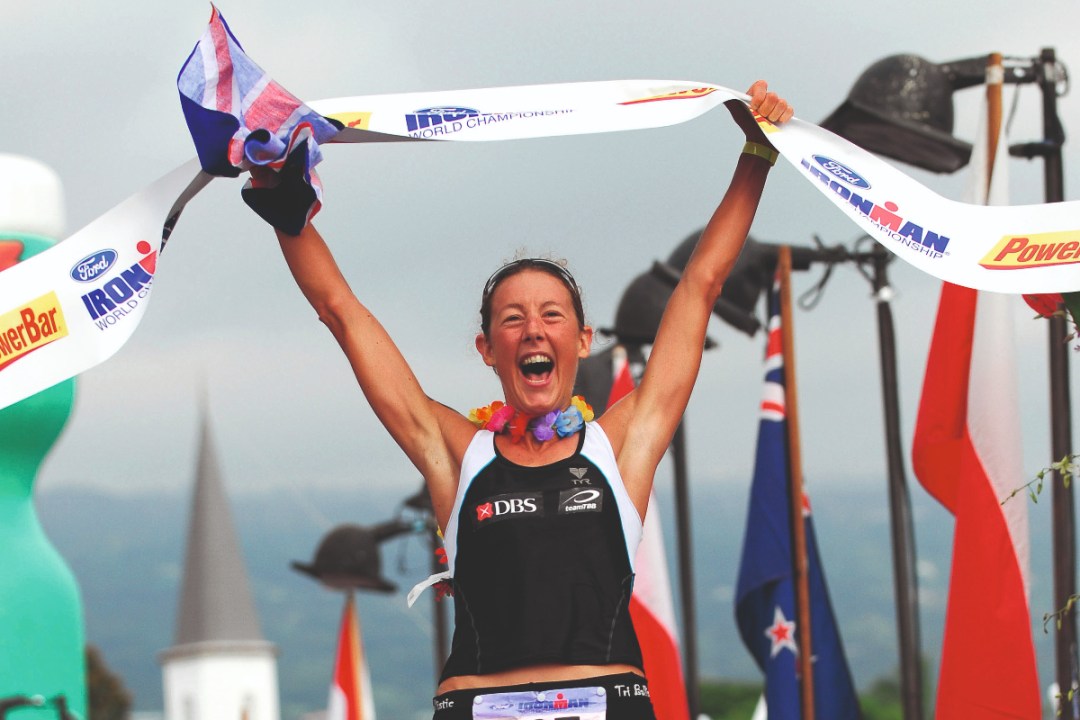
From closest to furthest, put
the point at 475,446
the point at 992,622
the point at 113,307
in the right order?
the point at 475,446, the point at 113,307, the point at 992,622

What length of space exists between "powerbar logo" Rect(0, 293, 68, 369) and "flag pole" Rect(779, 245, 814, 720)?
5.14 metres

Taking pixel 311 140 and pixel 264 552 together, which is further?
pixel 264 552

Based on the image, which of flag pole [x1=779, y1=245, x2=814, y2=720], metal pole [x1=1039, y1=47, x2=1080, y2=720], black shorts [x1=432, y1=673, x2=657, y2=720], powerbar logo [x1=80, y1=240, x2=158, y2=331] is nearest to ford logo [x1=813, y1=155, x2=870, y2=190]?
black shorts [x1=432, y1=673, x2=657, y2=720]

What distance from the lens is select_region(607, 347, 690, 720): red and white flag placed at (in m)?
9.51

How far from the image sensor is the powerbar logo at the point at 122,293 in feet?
14.5

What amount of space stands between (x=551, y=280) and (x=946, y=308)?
376 centimetres

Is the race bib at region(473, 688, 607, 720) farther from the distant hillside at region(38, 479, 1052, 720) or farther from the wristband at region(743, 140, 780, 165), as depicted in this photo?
the distant hillside at region(38, 479, 1052, 720)

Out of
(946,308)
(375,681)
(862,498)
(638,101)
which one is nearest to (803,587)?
(946,308)

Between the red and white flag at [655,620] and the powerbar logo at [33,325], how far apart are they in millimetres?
5367

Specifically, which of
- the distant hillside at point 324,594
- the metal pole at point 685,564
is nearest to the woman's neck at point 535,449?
the metal pole at point 685,564

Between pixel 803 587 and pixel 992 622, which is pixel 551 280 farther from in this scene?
pixel 803 587

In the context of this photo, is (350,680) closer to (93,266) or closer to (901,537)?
(901,537)

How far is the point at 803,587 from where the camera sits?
8.77m

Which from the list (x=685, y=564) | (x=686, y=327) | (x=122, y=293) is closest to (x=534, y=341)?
(x=686, y=327)
